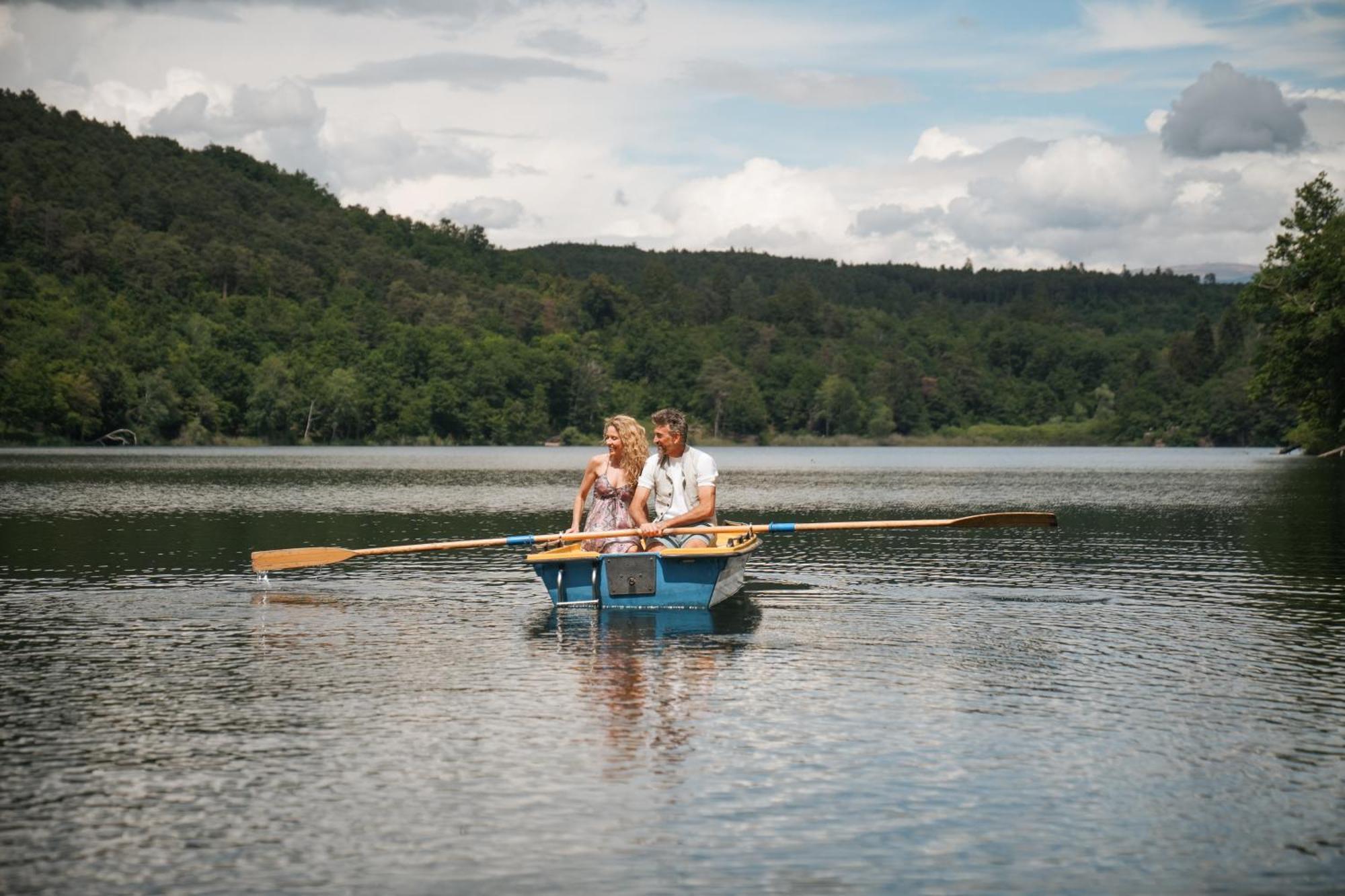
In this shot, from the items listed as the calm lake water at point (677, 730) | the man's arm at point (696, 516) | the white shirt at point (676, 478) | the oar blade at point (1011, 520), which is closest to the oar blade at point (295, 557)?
the calm lake water at point (677, 730)

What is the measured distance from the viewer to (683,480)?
2203 cm

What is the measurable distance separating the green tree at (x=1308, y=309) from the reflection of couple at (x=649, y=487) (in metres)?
61.9

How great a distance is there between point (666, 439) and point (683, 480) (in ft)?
3.59

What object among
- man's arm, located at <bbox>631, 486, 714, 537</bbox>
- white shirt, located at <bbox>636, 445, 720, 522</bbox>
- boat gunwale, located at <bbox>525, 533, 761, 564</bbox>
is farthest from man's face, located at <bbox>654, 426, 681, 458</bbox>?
boat gunwale, located at <bbox>525, 533, 761, 564</bbox>

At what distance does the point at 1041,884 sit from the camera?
9195 millimetres

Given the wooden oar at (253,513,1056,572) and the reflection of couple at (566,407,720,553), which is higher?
the reflection of couple at (566,407,720,553)

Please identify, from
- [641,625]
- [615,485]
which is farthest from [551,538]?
[641,625]

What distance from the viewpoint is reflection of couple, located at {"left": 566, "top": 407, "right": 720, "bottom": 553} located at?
2147 centimetres

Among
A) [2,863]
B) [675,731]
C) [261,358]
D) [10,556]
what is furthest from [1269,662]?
[261,358]

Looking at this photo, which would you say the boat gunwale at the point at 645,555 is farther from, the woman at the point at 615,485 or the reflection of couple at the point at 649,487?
the woman at the point at 615,485

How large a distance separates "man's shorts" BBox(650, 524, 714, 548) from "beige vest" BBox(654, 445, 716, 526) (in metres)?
0.23

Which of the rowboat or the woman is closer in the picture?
the rowboat

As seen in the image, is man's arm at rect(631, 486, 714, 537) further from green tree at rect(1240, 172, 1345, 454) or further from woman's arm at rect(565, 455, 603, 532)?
green tree at rect(1240, 172, 1345, 454)

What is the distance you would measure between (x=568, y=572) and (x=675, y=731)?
8526mm
